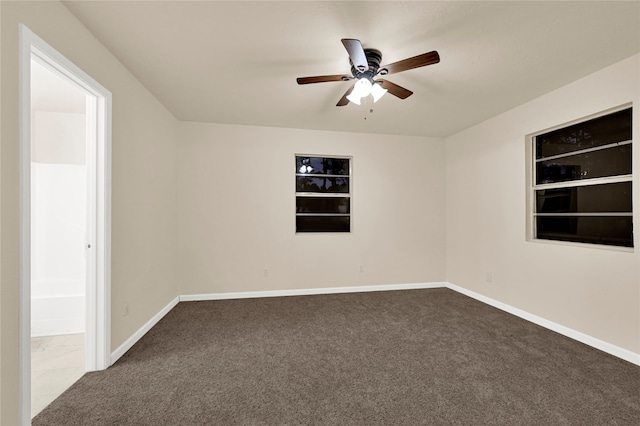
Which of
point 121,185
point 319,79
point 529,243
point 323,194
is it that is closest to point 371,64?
point 319,79

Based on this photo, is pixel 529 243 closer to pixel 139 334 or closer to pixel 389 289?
pixel 389 289

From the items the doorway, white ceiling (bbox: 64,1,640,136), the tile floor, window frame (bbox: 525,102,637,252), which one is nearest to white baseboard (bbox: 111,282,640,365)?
the tile floor

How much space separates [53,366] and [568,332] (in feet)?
15.6

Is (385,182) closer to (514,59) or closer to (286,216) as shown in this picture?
(286,216)

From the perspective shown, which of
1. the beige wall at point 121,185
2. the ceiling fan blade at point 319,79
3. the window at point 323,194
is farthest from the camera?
the window at point 323,194

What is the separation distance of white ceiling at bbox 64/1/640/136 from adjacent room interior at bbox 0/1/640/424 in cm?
2

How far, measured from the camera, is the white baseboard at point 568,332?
2404mm

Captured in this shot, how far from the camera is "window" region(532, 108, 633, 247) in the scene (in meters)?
2.54

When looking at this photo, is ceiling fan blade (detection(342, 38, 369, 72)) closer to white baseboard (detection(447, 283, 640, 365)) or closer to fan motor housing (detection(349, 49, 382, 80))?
fan motor housing (detection(349, 49, 382, 80))

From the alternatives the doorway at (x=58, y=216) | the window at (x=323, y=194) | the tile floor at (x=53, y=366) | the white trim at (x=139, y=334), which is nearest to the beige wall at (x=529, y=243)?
the window at (x=323, y=194)

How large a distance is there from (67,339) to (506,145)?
5414 mm

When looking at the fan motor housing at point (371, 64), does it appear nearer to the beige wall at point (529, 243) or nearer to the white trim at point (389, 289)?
the beige wall at point (529, 243)

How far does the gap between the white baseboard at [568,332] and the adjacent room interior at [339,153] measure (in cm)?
2

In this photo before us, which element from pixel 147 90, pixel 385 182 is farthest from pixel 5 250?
pixel 385 182
